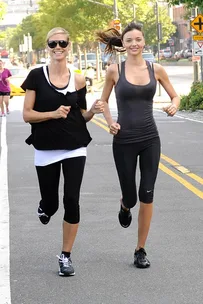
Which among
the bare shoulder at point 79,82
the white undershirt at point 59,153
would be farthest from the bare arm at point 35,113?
the bare shoulder at point 79,82

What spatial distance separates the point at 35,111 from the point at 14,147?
10999mm

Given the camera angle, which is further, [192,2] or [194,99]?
[194,99]

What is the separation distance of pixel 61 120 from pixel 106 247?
4.74ft

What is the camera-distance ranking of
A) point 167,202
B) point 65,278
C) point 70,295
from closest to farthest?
point 70,295 → point 65,278 → point 167,202

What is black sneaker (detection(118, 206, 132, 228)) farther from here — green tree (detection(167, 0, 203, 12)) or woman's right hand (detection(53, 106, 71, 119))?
green tree (detection(167, 0, 203, 12))

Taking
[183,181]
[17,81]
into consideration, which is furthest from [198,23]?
[17,81]

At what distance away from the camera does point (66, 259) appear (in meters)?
6.74

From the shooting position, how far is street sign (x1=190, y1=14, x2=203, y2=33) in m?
28.3

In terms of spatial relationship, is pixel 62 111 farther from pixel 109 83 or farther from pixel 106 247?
pixel 106 247

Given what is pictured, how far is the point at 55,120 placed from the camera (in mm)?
6703

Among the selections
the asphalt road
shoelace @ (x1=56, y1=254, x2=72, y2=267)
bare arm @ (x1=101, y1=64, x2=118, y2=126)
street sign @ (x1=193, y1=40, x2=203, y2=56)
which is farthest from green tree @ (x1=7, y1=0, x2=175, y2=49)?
shoelace @ (x1=56, y1=254, x2=72, y2=267)

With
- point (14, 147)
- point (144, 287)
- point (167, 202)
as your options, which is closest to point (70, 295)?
point (144, 287)

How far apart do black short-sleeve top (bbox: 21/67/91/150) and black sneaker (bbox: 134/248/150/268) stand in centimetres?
92

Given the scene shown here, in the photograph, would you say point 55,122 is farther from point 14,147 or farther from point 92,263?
point 14,147
